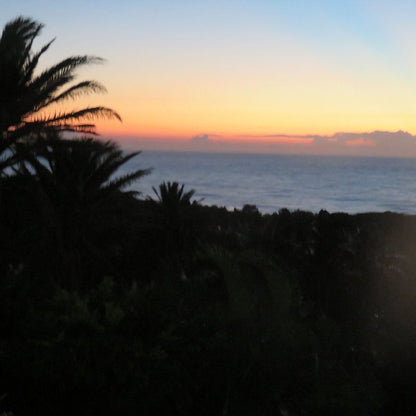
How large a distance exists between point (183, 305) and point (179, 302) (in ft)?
0.73

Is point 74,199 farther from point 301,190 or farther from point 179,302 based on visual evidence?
point 301,190

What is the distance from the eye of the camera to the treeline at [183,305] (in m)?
6.39

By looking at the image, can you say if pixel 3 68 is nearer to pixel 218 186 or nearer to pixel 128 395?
pixel 128 395

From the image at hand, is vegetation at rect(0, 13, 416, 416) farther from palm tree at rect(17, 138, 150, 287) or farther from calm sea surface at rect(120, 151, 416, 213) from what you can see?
calm sea surface at rect(120, 151, 416, 213)

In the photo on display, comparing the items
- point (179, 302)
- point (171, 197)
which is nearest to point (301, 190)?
point (171, 197)

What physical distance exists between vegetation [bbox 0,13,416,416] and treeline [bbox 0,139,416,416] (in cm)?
2

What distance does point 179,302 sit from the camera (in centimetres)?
795

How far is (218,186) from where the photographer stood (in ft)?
348

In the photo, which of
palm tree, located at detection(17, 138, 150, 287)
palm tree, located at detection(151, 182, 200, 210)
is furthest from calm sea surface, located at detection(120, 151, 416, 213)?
palm tree, located at detection(151, 182, 200, 210)

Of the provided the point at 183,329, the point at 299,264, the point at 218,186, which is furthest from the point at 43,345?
the point at 218,186

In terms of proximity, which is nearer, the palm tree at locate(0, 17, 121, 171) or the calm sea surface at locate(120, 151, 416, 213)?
the palm tree at locate(0, 17, 121, 171)

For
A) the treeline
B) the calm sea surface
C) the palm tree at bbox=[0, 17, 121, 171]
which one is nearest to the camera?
the treeline

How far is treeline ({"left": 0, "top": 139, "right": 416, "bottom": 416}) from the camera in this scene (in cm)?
639

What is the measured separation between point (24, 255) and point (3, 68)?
15.6 ft
